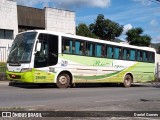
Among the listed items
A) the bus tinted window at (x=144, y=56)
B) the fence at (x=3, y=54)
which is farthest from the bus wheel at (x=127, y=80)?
the fence at (x=3, y=54)

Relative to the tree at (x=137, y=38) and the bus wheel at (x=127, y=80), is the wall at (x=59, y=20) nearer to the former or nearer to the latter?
the bus wheel at (x=127, y=80)

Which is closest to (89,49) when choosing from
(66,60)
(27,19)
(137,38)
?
(66,60)

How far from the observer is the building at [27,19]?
3450 centimetres

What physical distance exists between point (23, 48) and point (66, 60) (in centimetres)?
279

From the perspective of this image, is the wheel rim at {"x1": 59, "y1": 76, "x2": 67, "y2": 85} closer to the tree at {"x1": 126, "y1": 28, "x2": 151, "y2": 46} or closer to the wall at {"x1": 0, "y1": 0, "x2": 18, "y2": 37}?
the wall at {"x1": 0, "y1": 0, "x2": 18, "y2": 37}

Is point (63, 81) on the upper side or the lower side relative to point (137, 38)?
lower

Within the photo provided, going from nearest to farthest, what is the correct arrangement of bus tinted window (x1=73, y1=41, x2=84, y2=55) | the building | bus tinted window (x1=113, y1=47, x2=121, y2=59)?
1. bus tinted window (x1=73, y1=41, x2=84, y2=55)
2. bus tinted window (x1=113, y1=47, x2=121, y2=59)
3. the building

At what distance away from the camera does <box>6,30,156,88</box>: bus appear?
1959cm

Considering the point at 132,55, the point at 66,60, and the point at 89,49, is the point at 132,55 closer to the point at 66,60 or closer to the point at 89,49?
the point at 89,49

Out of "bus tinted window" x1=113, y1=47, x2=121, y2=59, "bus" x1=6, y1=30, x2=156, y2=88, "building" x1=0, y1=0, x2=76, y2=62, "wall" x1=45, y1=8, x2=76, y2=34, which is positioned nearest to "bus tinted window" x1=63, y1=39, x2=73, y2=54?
"bus" x1=6, y1=30, x2=156, y2=88

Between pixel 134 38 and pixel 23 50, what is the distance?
46.4m

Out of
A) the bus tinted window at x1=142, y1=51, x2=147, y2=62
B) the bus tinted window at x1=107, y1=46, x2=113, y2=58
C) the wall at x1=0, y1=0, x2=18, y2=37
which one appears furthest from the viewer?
Result: the wall at x1=0, y1=0, x2=18, y2=37

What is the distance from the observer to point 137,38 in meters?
64.3

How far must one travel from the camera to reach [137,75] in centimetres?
2878
